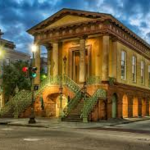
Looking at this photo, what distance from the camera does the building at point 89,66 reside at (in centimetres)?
2961

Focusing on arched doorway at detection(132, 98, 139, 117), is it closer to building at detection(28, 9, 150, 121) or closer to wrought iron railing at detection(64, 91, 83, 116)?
building at detection(28, 9, 150, 121)

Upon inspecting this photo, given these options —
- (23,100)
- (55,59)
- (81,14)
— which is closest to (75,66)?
(55,59)

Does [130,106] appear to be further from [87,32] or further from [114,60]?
[87,32]

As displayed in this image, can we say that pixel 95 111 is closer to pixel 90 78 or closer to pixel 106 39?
pixel 90 78

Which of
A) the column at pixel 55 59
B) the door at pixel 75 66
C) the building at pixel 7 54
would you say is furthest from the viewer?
the building at pixel 7 54

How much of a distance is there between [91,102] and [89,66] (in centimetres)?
673

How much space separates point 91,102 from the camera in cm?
2778

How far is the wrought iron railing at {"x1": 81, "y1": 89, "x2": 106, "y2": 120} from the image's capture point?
88.1ft

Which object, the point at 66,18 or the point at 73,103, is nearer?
the point at 73,103

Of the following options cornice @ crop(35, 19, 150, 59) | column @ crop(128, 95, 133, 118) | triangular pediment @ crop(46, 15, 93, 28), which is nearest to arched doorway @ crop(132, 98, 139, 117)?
column @ crop(128, 95, 133, 118)

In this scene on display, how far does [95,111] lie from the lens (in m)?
28.0

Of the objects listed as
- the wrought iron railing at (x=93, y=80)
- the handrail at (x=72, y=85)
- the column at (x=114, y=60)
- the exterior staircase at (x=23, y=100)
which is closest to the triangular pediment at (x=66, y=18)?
the column at (x=114, y=60)

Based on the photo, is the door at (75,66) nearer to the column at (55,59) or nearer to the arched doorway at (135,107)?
the column at (55,59)

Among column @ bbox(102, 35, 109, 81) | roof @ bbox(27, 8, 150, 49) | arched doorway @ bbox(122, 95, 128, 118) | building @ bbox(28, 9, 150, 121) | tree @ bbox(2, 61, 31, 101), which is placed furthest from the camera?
tree @ bbox(2, 61, 31, 101)
